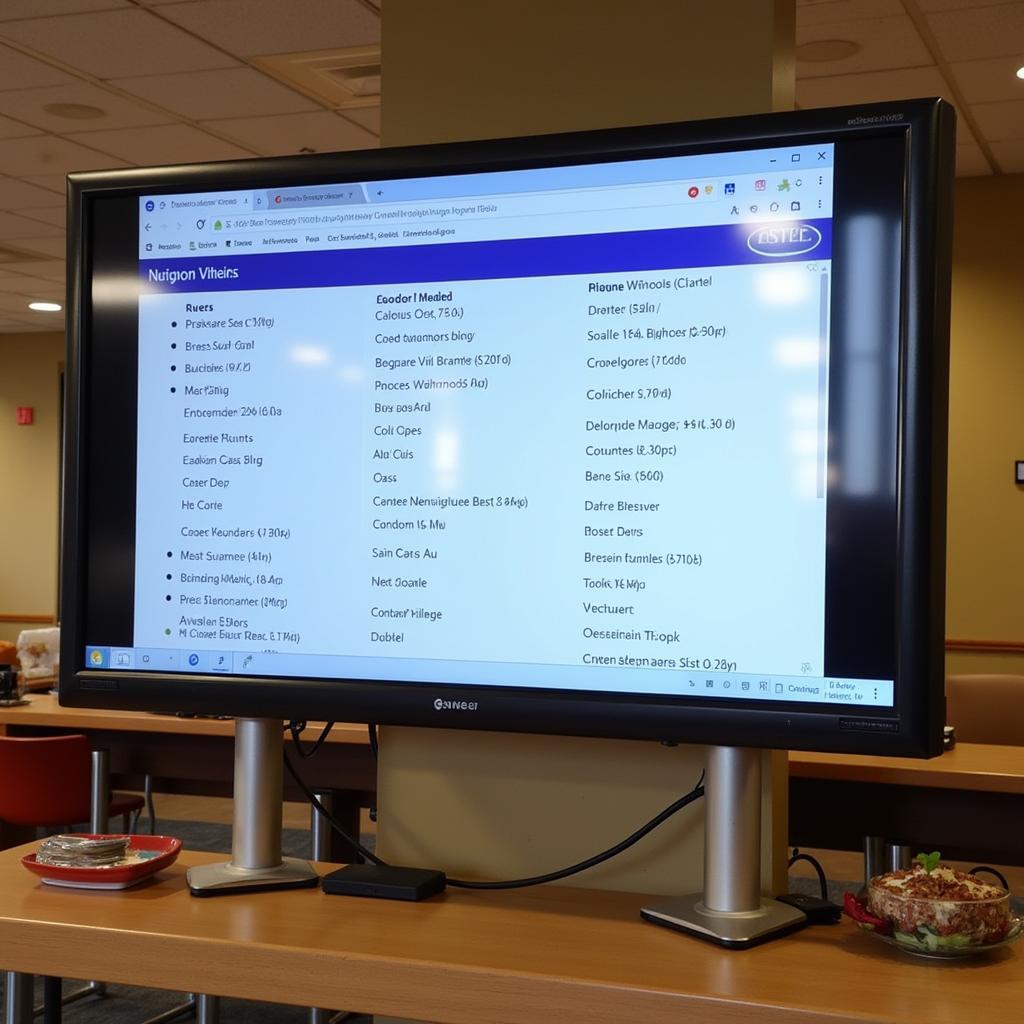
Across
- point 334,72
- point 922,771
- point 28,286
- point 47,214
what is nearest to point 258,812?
point 922,771

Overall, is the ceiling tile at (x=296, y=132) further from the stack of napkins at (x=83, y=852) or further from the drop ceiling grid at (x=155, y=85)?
the stack of napkins at (x=83, y=852)

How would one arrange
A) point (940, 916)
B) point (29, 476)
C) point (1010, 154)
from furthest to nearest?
point (29, 476)
point (1010, 154)
point (940, 916)

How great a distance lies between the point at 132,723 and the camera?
12.3 ft

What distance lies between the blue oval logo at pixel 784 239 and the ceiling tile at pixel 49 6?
11.0 feet

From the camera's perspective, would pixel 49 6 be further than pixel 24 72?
No

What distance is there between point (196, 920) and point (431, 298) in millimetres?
758

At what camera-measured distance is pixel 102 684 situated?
5.11 ft

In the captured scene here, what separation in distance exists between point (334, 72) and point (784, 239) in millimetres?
3742

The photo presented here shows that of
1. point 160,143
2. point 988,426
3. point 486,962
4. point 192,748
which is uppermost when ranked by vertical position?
point 160,143

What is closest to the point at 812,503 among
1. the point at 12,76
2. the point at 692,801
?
the point at 692,801

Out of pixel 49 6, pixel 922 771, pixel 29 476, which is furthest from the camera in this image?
pixel 29 476

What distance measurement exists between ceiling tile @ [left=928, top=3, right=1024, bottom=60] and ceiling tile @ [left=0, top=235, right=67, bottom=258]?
497 centimetres

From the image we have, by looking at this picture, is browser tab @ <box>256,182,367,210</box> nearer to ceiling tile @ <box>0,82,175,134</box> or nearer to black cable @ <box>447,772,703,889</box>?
black cable @ <box>447,772,703,889</box>

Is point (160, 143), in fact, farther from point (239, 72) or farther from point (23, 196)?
point (23, 196)
